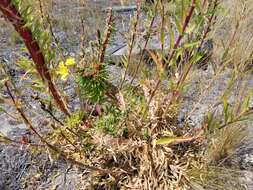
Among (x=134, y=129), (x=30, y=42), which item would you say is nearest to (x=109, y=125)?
(x=134, y=129)

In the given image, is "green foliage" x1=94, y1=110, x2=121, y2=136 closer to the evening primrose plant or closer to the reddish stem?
the evening primrose plant

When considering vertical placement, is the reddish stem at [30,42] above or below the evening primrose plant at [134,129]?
above

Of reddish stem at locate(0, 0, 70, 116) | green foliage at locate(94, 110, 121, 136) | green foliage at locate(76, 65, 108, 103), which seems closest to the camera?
reddish stem at locate(0, 0, 70, 116)

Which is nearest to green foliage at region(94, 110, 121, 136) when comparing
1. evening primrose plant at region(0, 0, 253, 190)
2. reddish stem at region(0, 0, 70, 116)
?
evening primrose plant at region(0, 0, 253, 190)

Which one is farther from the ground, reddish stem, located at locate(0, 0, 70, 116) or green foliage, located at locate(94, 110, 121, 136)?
reddish stem, located at locate(0, 0, 70, 116)

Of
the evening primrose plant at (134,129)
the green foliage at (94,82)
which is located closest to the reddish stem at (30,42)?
the evening primrose plant at (134,129)

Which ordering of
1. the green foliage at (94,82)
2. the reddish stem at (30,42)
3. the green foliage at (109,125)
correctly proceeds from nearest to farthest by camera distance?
the reddish stem at (30,42) → the green foliage at (94,82) → the green foliage at (109,125)

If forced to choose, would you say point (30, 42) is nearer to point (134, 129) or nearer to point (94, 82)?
point (94, 82)

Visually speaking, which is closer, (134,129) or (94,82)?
(94,82)

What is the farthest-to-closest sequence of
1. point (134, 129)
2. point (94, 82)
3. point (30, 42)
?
point (134, 129) < point (94, 82) < point (30, 42)

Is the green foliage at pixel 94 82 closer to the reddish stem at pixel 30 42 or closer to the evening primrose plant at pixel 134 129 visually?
the evening primrose plant at pixel 134 129

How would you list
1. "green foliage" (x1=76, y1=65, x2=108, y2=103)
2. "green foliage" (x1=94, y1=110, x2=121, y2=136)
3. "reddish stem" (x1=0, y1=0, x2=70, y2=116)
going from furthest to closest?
1. "green foliage" (x1=94, y1=110, x2=121, y2=136)
2. "green foliage" (x1=76, y1=65, x2=108, y2=103)
3. "reddish stem" (x1=0, y1=0, x2=70, y2=116)

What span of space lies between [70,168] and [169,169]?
0.39 meters

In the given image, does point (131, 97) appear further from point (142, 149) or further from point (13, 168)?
point (13, 168)
